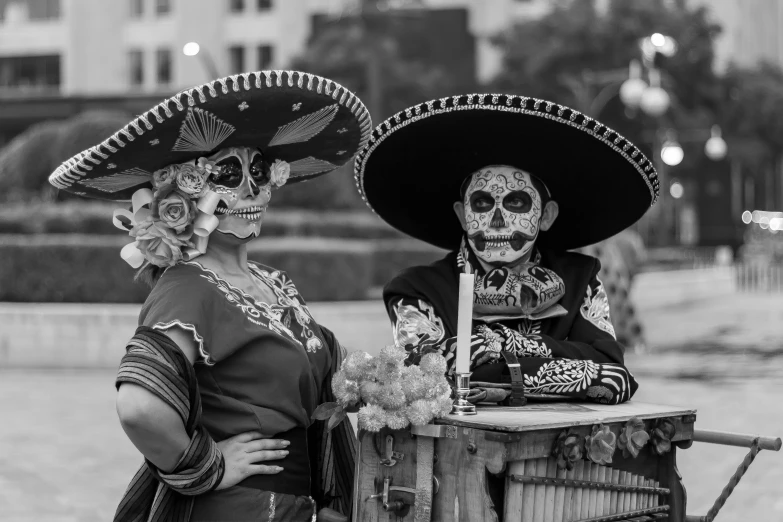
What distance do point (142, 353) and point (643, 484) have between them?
4.48 ft

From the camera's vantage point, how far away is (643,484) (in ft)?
9.40

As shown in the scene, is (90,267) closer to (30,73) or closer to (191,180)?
(191,180)

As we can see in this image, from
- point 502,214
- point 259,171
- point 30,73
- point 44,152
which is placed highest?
point 30,73

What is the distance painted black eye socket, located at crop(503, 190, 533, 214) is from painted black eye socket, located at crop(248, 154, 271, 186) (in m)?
0.74

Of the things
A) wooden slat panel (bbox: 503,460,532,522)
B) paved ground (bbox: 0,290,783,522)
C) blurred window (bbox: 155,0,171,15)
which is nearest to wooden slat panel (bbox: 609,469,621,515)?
wooden slat panel (bbox: 503,460,532,522)

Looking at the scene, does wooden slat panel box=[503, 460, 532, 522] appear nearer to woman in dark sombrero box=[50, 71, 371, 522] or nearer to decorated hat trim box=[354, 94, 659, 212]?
woman in dark sombrero box=[50, 71, 371, 522]

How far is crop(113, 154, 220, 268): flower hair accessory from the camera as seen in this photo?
2.87 metres

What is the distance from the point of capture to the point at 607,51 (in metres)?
38.8

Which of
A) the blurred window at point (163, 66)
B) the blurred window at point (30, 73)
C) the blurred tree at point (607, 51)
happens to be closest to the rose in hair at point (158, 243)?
the blurred tree at point (607, 51)

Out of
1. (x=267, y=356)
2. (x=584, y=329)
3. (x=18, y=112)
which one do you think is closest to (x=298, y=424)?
(x=267, y=356)

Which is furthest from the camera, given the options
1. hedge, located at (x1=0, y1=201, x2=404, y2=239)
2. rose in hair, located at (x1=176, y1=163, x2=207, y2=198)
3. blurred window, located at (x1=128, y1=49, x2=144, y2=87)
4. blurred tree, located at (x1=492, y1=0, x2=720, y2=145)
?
blurred window, located at (x1=128, y1=49, x2=144, y2=87)

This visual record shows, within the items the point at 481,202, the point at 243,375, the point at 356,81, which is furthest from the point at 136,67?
the point at 243,375

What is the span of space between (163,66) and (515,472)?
50.3 meters

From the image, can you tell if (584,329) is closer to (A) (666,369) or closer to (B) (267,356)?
(B) (267,356)
